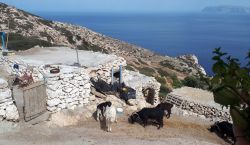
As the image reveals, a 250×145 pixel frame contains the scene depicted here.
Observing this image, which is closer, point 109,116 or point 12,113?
point 12,113

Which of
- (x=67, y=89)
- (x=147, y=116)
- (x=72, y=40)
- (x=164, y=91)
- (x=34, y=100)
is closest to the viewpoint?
(x=34, y=100)

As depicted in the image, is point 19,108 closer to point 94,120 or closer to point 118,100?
point 94,120

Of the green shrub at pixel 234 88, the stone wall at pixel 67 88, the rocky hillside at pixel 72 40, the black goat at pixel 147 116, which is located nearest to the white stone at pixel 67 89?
the stone wall at pixel 67 88

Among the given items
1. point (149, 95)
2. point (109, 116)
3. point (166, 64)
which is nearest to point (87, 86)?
point (109, 116)

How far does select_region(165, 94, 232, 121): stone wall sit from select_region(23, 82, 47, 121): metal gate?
1055 cm

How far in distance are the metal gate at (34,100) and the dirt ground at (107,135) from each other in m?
0.60

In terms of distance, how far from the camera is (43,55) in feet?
76.9

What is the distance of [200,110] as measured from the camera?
87.0 feet

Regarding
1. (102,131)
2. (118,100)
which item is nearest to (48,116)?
(102,131)

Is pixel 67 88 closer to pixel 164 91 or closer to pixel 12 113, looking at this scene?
pixel 12 113

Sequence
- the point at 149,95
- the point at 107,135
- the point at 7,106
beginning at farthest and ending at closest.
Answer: the point at 149,95 < the point at 107,135 < the point at 7,106

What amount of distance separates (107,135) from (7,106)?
4240 millimetres

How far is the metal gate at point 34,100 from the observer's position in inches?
652

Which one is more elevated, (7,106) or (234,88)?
(234,88)
